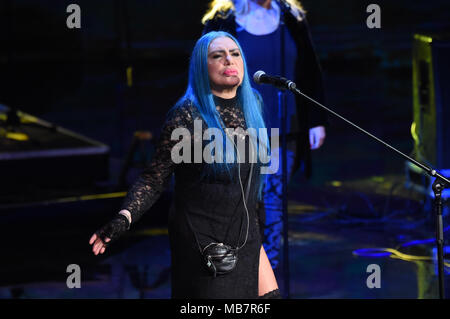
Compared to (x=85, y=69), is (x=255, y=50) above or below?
below

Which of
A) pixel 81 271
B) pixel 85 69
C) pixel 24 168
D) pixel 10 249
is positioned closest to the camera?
pixel 81 271

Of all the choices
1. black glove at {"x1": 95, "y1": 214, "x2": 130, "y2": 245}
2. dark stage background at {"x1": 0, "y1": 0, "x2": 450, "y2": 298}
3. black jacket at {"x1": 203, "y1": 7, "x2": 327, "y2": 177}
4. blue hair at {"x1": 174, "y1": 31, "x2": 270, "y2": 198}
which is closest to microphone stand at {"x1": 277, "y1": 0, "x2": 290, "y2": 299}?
black jacket at {"x1": 203, "y1": 7, "x2": 327, "y2": 177}

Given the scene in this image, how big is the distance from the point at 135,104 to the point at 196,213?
11.0 m

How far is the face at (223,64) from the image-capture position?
11.6 ft

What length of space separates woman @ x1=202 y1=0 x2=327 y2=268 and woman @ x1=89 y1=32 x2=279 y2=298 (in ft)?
3.90

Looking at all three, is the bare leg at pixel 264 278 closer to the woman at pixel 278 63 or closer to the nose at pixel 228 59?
the nose at pixel 228 59

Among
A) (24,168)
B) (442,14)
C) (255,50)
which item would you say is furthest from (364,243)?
(442,14)

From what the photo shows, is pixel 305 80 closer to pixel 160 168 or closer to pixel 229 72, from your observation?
pixel 229 72

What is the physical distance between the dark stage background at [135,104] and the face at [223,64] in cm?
220

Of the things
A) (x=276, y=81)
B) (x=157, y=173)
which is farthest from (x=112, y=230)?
(x=276, y=81)

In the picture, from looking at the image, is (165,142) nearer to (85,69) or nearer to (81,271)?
(81,271)

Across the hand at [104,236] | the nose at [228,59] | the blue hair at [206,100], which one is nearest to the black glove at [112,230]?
the hand at [104,236]

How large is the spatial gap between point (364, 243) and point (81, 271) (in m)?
2.04
